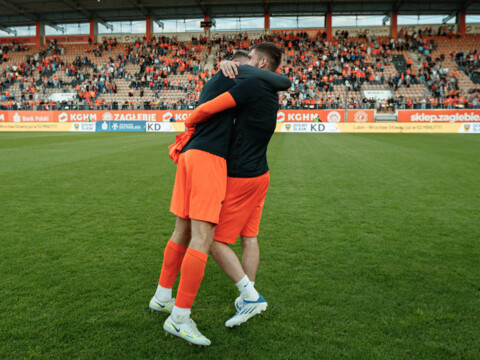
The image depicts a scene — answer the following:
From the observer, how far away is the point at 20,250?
4.02 meters

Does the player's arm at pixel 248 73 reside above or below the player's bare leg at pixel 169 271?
above

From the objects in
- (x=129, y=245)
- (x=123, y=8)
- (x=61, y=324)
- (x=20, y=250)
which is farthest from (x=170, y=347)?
(x=123, y=8)

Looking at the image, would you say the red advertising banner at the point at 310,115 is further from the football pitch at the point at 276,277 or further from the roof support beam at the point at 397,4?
the football pitch at the point at 276,277

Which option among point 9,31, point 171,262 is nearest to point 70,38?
point 9,31

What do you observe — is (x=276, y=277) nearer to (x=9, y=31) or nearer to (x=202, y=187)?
(x=202, y=187)

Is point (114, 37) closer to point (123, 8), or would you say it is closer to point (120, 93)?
point (123, 8)

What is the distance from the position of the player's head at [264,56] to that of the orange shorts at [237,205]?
2.60ft

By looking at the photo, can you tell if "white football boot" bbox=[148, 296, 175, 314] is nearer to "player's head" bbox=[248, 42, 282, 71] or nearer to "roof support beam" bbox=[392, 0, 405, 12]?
"player's head" bbox=[248, 42, 282, 71]

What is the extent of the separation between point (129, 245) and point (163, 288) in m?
1.60

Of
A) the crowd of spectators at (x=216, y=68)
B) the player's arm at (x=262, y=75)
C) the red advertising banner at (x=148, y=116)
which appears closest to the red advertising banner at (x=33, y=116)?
the red advertising banner at (x=148, y=116)

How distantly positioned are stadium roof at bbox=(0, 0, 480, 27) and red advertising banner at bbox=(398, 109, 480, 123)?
18651 mm

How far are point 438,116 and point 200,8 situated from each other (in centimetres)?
2874

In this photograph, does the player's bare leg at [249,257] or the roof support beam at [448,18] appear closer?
the player's bare leg at [249,257]

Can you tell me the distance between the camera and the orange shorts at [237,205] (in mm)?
2641
